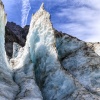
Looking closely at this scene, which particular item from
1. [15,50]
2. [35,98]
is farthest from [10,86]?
[15,50]

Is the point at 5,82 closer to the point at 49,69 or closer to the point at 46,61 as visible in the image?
the point at 49,69

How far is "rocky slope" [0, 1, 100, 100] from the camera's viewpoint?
1386 centimetres

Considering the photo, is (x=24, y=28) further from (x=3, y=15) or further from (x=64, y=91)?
(x=64, y=91)

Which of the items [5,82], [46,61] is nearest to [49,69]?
[46,61]

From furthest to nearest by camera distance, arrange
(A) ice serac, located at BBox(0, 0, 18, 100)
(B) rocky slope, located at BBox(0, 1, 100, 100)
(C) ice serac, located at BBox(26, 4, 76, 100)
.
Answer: (C) ice serac, located at BBox(26, 4, 76, 100)
(B) rocky slope, located at BBox(0, 1, 100, 100)
(A) ice serac, located at BBox(0, 0, 18, 100)

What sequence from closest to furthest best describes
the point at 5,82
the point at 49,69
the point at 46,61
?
the point at 5,82, the point at 49,69, the point at 46,61

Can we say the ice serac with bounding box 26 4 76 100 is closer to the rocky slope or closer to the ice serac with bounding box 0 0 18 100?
the rocky slope

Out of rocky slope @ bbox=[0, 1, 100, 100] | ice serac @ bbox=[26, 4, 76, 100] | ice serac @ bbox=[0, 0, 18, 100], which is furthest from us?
ice serac @ bbox=[26, 4, 76, 100]

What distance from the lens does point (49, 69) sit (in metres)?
16.4

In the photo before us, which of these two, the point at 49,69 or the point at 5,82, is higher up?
the point at 49,69

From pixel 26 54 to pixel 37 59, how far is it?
0.71 metres

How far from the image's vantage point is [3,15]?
19.6m

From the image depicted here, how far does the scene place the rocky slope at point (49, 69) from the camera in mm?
13859

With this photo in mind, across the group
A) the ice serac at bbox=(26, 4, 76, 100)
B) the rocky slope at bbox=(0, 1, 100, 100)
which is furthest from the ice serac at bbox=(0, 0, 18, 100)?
the ice serac at bbox=(26, 4, 76, 100)
